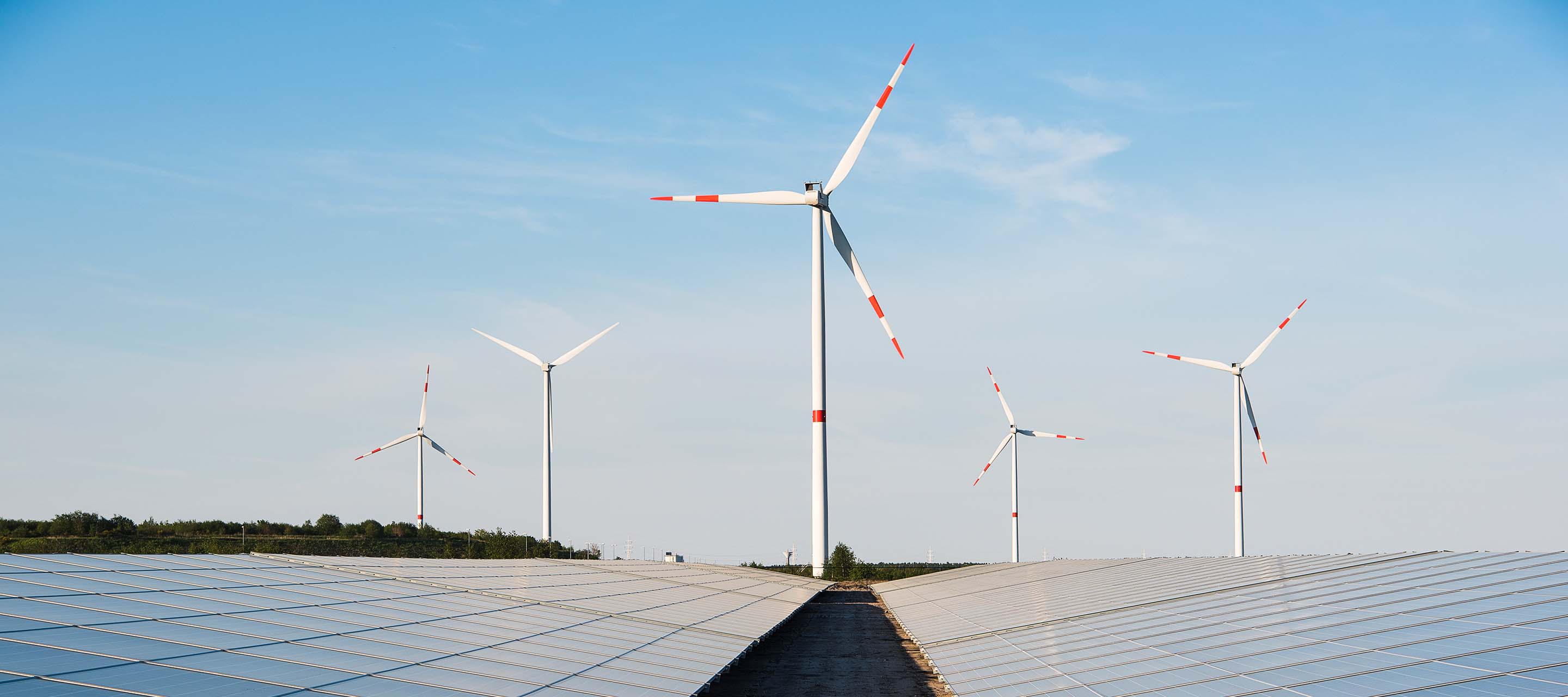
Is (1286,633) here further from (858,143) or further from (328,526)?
(328,526)

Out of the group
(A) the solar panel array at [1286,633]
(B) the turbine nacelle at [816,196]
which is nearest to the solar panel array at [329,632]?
(A) the solar panel array at [1286,633]

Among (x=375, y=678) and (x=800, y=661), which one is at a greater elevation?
(x=375, y=678)

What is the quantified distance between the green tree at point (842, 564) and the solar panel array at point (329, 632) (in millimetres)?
52658

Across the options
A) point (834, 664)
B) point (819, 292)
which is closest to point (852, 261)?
point (819, 292)

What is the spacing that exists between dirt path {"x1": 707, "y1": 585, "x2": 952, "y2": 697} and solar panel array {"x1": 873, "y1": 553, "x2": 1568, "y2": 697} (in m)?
1.42

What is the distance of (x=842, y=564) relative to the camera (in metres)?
103

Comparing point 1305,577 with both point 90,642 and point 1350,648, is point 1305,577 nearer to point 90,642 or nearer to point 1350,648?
point 1350,648

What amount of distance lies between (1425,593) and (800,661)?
76.3 feet

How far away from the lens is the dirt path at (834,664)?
37.8m

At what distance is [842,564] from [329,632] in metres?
79.3

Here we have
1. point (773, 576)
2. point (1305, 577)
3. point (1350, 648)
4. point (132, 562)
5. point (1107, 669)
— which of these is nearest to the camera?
point (1350, 648)

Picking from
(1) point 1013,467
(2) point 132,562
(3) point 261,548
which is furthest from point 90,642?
(1) point 1013,467

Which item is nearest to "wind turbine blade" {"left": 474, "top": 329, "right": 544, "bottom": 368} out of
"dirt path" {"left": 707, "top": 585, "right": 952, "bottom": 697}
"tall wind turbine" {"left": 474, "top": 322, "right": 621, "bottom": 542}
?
"tall wind turbine" {"left": 474, "top": 322, "right": 621, "bottom": 542}

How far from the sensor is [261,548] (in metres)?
92.6
